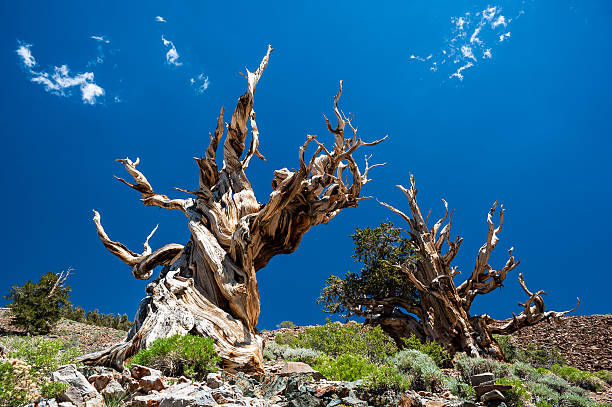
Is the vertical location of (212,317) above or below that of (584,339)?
below

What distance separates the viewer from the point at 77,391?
3633 millimetres

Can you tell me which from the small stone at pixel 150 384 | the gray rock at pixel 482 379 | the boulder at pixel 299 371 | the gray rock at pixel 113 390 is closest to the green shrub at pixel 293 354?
the boulder at pixel 299 371

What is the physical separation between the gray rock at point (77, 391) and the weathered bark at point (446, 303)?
13.8m

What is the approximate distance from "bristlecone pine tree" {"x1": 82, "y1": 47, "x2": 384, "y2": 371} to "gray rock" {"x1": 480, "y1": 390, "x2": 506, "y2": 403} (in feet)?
15.6

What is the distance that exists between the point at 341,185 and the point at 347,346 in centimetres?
484

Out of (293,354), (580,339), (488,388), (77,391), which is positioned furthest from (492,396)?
(580,339)

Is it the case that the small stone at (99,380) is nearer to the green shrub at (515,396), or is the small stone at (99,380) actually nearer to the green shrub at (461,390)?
the green shrub at (461,390)

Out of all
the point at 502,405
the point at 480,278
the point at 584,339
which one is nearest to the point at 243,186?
the point at 502,405

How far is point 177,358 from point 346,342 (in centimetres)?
645

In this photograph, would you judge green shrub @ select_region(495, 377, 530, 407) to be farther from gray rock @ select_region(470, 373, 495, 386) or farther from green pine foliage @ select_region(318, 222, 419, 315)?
green pine foliage @ select_region(318, 222, 419, 315)

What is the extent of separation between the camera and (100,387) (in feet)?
13.2

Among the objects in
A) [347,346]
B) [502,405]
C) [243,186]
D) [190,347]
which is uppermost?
[243,186]

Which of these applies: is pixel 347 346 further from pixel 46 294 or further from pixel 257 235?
pixel 46 294

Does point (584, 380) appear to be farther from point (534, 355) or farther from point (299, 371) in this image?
point (299, 371)
